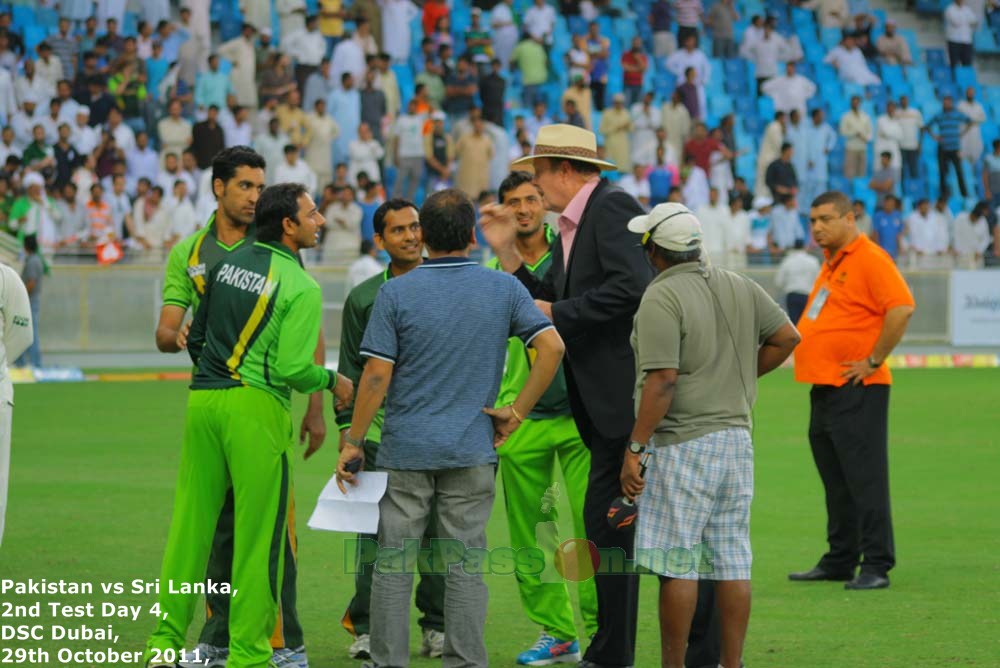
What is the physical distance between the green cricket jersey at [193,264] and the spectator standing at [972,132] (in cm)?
2853

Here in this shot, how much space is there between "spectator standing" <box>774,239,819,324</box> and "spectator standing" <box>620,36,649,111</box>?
9352 mm

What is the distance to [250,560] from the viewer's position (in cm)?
678

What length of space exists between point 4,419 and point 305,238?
179 cm

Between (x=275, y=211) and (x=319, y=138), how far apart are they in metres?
20.7

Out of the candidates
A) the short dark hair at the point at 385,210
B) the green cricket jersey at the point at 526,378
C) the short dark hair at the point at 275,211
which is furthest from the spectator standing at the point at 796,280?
the short dark hair at the point at 275,211

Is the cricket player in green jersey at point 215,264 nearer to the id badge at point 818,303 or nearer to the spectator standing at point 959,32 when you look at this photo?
the id badge at point 818,303

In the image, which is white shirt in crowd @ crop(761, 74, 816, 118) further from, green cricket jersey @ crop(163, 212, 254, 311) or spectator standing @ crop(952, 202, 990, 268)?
green cricket jersey @ crop(163, 212, 254, 311)

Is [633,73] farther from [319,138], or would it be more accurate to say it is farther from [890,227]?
[319,138]

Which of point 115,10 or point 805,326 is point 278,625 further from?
point 115,10

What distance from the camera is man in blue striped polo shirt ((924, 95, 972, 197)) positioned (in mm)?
33469

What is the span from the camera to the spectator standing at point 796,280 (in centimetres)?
2327

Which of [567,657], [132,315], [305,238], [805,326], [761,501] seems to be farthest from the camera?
[132,315]

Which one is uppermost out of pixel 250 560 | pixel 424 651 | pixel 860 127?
pixel 860 127

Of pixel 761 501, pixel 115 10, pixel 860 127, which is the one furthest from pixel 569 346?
pixel 860 127
